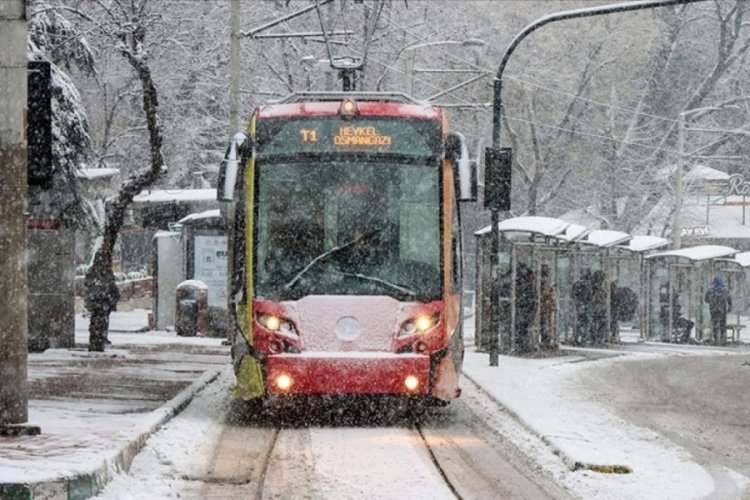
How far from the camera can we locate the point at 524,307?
26766 mm

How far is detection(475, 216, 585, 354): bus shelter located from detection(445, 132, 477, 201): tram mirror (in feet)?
34.5

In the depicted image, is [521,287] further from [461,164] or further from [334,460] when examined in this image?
[334,460]

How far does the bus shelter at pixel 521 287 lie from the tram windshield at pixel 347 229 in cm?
1067

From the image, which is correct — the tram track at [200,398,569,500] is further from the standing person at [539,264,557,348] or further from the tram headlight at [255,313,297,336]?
the standing person at [539,264,557,348]

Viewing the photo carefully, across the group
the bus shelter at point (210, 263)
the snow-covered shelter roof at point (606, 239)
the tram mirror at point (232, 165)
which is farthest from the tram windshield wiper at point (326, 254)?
the snow-covered shelter roof at point (606, 239)

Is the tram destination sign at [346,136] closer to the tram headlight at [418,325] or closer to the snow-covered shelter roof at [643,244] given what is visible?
the tram headlight at [418,325]

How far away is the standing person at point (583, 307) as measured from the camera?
3178 centimetres

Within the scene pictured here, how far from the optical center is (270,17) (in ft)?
146

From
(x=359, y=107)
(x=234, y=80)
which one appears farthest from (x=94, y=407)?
(x=234, y=80)

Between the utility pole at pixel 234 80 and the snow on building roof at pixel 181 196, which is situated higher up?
the utility pole at pixel 234 80

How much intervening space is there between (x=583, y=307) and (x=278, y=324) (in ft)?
60.9

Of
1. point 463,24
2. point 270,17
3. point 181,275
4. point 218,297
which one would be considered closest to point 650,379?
point 218,297

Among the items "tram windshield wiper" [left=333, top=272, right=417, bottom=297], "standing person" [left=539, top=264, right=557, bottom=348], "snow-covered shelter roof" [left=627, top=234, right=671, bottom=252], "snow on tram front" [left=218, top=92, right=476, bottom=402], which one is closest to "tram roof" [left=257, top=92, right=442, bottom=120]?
"snow on tram front" [left=218, top=92, right=476, bottom=402]

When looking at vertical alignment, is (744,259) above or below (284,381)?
above
